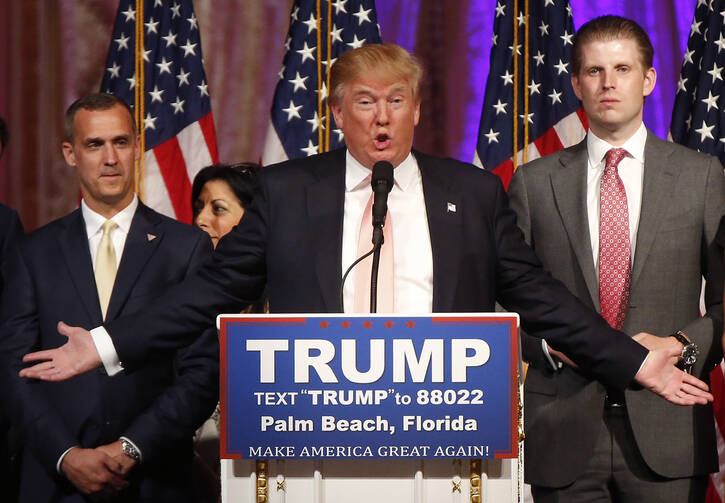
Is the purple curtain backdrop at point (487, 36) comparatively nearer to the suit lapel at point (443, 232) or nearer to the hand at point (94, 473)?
the suit lapel at point (443, 232)

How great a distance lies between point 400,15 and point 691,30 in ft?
4.32

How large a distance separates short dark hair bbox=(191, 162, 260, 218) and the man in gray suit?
54.1 inches

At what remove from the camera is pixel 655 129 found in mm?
4223

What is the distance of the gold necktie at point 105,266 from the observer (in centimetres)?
253

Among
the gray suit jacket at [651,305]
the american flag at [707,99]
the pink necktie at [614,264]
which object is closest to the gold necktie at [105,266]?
the gray suit jacket at [651,305]

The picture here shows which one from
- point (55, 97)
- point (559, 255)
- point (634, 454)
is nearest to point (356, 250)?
point (559, 255)

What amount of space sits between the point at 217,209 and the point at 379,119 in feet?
5.20

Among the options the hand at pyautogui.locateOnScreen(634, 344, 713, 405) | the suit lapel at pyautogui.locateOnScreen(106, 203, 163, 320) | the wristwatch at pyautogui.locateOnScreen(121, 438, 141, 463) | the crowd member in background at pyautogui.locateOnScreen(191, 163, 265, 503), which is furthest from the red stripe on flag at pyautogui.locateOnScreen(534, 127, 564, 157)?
the wristwatch at pyautogui.locateOnScreen(121, 438, 141, 463)

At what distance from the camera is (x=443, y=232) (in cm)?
200

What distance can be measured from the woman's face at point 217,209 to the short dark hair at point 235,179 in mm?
16

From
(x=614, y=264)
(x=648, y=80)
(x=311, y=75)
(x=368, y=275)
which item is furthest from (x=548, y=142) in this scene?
(x=368, y=275)

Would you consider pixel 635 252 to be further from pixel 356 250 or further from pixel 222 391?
pixel 222 391

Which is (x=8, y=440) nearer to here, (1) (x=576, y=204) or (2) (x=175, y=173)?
(2) (x=175, y=173)

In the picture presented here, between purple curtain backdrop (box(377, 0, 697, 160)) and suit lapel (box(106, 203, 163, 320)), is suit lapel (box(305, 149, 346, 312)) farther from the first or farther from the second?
purple curtain backdrop (box(377, 0, 697, 160))
